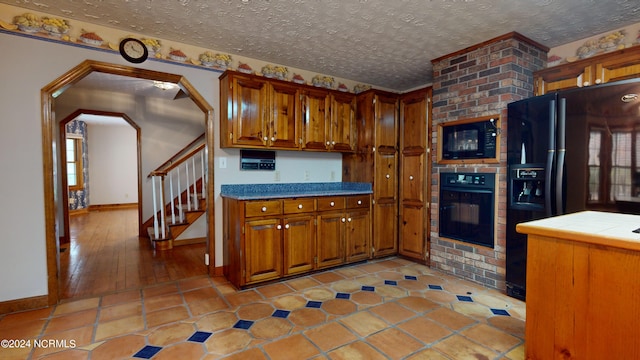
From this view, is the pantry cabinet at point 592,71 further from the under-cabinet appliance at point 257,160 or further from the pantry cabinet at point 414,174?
the under-cabinet appliance at point 257,160

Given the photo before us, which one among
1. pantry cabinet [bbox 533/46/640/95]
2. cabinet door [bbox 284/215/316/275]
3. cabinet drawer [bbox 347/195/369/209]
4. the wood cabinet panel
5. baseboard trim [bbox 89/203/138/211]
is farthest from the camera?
baseboard trim [bbox 89/203/138/211]

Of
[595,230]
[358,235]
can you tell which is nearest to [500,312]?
[595,230]

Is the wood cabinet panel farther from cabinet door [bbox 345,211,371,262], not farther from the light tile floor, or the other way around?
the light tile floor

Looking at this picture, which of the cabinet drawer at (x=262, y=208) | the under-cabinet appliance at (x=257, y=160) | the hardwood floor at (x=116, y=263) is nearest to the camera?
the cabinet drawer at (x=262, y=208)

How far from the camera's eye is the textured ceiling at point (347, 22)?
2299 millimetres

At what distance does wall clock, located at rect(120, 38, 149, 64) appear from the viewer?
274cm

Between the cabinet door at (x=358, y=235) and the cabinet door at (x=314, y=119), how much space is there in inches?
37.4

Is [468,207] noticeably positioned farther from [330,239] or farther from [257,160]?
[257,160]

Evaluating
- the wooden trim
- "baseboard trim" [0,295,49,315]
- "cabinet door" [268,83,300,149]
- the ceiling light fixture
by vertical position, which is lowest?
"baseboard trim" [0,295,49,315]

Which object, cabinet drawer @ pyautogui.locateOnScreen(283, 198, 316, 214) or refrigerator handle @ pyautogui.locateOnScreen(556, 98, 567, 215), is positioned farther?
cabinet drawer @ pyautogui.locateOnScreen(283, 198, 316, 214)

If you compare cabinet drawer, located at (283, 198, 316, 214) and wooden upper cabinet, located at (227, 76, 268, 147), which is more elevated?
wooden upper cabinet, located at (227, 76, 268, 147)

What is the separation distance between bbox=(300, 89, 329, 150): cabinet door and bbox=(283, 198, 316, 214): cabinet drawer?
2.23 ft

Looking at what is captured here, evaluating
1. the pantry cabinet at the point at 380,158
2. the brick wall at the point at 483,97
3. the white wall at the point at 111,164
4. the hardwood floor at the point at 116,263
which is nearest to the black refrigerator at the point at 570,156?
the brick wall at the point at 483,97

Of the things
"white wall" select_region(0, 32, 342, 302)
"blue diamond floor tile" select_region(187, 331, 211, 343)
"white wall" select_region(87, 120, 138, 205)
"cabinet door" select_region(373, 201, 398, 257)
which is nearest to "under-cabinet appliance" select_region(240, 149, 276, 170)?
"cabinet door" select_region(373, 201, 398, 257)
